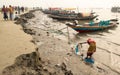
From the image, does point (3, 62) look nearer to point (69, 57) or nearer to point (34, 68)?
point (34, 68)

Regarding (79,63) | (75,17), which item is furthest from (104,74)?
(75,17)

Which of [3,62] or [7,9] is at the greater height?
[7,9]

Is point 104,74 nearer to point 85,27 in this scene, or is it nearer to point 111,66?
point 111,66

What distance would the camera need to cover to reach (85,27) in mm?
23781

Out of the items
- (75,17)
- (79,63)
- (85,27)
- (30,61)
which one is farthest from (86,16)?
(30,61)

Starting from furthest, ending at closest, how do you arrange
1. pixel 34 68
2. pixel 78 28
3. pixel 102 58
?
pixel 78 28 → pixel 102 58 → pixel 34 68

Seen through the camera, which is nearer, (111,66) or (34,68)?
(34,68)

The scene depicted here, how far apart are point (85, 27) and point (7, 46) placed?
1608 centimetres

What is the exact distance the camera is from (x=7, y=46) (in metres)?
9.40

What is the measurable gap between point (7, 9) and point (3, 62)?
52.5ft

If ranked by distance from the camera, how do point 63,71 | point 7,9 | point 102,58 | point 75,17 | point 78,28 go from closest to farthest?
1. point 63,71
2. point 102,58
3. point 7,9
4. point 78,28
5. point 75,17

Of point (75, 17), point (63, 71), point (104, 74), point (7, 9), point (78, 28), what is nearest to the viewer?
point (63, 71)

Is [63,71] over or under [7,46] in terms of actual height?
under

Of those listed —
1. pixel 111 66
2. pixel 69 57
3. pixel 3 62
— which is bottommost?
pixel 111 66
